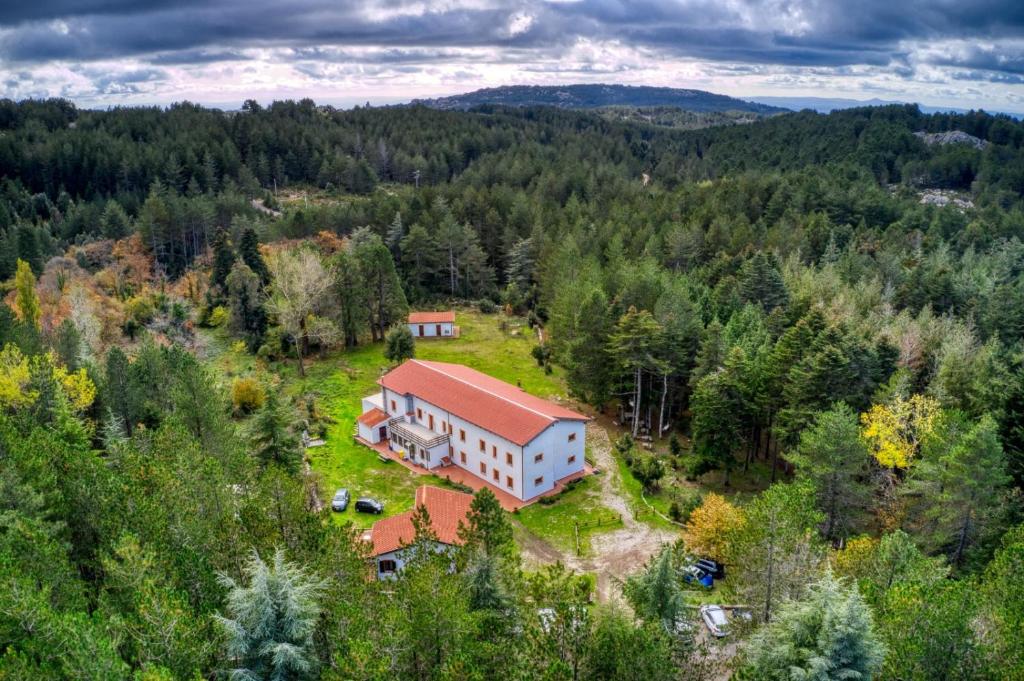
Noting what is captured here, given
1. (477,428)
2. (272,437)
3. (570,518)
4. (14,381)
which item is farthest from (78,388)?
(570,518)

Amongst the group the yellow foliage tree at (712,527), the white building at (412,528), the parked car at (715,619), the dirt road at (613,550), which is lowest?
the dirt road at (613,550)

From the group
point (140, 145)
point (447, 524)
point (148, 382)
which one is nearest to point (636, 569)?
point (447, 524)

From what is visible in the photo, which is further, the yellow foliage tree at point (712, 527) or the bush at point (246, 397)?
the bush at point (246, 397)

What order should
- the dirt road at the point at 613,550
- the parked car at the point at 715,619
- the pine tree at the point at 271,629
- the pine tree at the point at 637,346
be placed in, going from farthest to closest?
the pine tree at the point at 637,346, the dirt road at the point at 613,550, the parked car at the point at 715,619, the pine tree at the point at 271,629

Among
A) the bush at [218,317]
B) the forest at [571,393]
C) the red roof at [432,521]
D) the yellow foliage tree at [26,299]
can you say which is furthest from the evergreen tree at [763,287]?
the yellow foliage tree at [26,299]

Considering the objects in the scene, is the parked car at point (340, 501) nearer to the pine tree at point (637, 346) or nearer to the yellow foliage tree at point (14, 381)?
the yellow foliage tree at point (14, 381)

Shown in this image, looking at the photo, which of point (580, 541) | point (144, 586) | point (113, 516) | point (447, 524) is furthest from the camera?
point (580, 541)

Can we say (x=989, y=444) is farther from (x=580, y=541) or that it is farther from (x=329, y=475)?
(x=329, y=475)
